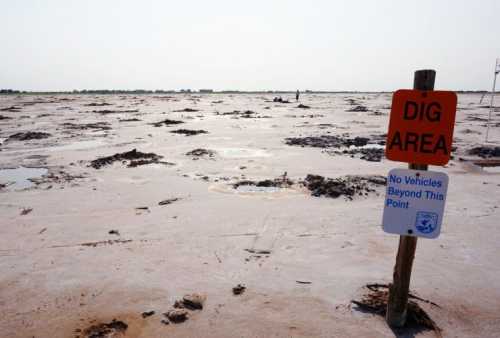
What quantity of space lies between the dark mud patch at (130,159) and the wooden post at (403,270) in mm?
8329

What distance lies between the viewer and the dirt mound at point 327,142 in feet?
45.5

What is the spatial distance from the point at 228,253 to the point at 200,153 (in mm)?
7447

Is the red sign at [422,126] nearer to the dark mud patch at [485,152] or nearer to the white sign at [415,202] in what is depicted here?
the white sign at [415,202]

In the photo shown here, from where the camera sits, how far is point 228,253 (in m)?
4.80

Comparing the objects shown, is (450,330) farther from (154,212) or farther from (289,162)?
(289,162)

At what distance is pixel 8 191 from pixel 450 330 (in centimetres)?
843

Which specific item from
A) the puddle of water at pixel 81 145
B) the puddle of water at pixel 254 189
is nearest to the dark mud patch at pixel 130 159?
the puddle of water at pixel 81 145

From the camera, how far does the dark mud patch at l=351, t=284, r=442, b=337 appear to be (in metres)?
3.30

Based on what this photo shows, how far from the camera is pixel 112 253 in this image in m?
4.81

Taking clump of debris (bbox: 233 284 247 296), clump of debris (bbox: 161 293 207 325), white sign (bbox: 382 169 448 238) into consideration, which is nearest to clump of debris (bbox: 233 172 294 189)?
clump of debris (bbox: 233 284 247 296)

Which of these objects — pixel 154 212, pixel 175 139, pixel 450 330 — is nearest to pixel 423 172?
pixel 450 330

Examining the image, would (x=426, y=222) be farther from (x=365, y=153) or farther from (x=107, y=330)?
(x=365, y=153)

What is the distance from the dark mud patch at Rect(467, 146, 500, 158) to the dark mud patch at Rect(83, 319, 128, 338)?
12.0 metres

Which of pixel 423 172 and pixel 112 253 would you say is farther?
pixel 112 253
